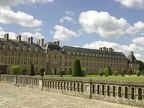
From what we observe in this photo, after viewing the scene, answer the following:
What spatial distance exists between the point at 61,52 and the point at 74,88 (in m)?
55.2

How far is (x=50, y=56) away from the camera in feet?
205

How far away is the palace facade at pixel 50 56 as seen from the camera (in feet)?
182

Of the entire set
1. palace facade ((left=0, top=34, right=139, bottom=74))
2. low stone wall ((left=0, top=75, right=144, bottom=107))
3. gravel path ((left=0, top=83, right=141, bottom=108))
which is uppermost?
palace facade ((left=0, top=34, right=139, bottom=74))

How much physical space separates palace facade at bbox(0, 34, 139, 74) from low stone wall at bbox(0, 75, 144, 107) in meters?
36.0

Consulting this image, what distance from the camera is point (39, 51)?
60.4 m

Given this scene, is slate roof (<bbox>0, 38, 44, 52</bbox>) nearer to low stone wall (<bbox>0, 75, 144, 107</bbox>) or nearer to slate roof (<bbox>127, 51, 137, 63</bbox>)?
slate roof (<bbox>127, 51, 137, 63</bbox>)

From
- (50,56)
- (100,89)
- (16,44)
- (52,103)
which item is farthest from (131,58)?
(52,103)

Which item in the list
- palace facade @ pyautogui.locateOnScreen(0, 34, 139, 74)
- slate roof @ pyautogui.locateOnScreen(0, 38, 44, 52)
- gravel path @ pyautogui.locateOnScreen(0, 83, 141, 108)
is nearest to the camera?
gravel path @ pyautogui.locateOnScreen(0, 83, 141, 108)

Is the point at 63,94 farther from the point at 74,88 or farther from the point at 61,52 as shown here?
the point at 61,52

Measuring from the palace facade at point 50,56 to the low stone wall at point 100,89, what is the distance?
118 feet

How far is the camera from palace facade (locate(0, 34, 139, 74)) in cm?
5556

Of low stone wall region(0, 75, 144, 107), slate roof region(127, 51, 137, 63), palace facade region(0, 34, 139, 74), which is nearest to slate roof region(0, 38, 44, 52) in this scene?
palace facade region(0, 34, 139, 74)

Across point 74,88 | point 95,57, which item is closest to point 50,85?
point 74,88

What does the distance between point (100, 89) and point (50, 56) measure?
5465cm
